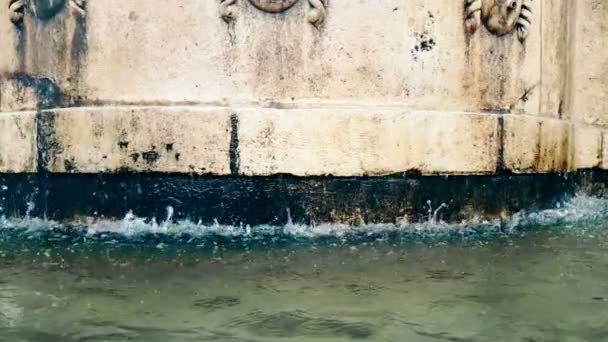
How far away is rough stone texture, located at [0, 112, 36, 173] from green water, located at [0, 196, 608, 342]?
0.50m

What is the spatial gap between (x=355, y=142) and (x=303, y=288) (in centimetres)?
160

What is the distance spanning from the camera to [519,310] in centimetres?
302

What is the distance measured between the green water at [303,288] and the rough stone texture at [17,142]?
498 millimetres

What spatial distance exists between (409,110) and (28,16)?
2290 millimetres

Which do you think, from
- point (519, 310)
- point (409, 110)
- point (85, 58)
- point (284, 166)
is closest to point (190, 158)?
point (284, 166)

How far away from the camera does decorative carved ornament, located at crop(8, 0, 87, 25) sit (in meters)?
5.01

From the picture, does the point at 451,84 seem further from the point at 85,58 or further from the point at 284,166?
the point at 85,58

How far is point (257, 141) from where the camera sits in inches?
188

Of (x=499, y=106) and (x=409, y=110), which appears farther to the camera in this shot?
(x=499, y=106)

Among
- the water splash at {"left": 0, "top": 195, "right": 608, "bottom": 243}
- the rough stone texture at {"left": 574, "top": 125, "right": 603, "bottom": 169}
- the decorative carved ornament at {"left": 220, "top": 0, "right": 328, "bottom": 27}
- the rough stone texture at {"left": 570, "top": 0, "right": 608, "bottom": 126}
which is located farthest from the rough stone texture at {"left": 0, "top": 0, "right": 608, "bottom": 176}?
the rough stone texture at {"left": 570, "top": 0, "right": 608, "bottom": 126}

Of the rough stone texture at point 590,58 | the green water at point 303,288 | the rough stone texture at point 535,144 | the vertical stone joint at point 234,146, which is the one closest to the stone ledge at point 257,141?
the vertical stone joint at point 234,146

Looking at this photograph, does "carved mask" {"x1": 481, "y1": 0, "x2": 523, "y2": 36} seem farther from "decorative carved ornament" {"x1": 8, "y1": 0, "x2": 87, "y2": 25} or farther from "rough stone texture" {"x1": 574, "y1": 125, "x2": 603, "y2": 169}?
"decorative carved ornament" {"x1": 8, "y1": 0, "x2": 87, "y2": 25}

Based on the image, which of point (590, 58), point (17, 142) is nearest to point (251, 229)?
point (17, 142)

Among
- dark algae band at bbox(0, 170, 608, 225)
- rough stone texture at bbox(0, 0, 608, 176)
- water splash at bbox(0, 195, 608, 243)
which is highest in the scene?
rough stone texture at bbox(0, 0, 608, 176)
